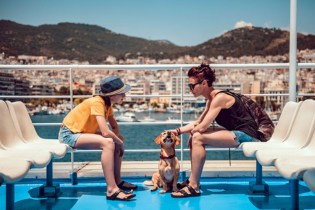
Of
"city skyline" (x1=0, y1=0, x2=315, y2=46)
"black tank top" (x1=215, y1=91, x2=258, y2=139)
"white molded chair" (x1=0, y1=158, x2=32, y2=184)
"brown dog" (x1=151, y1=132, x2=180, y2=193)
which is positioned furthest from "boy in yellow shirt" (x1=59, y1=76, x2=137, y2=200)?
"city skyline" (x1=0, y1=0, x2=315, y2=46)

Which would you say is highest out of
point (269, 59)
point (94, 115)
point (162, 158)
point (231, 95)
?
point (269, 59)

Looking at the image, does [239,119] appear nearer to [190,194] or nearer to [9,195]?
[190,194]

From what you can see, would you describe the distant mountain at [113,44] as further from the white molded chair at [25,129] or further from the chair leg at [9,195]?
the chair leg at [9,195]

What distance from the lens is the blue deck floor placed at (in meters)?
2.50

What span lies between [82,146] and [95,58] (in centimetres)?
6034

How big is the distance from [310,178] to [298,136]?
3.44 feet

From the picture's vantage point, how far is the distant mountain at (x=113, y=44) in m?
58.4

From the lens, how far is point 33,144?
2.76 metres

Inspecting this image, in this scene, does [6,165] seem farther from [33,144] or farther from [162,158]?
[162,158]

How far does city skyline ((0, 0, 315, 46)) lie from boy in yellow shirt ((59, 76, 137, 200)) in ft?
245

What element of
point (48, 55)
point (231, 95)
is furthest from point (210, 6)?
point (231, 95)

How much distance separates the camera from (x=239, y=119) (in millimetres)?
2727

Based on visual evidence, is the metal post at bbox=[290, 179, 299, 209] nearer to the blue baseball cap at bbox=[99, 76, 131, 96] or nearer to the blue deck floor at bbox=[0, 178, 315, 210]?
the blue deck floor at bbox=[0, 178, 315, 210]

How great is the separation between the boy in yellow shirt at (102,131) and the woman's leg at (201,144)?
23.2 inches
